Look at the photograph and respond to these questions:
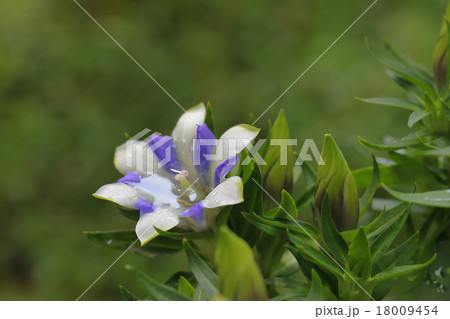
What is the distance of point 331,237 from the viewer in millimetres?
514

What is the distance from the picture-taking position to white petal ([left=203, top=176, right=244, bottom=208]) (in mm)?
503

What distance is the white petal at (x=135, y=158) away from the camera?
624mm

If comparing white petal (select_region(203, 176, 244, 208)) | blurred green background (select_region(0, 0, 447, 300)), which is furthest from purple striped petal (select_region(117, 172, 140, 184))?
blurred green background (select_region(0, 0, 447, 300))

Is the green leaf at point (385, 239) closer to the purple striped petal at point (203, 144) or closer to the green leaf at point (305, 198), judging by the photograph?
the green leaf at point (305, 198)

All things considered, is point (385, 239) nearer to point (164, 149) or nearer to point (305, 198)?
point (305, 198)

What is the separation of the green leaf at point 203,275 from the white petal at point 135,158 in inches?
7.4

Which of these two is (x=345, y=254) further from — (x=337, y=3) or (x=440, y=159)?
(x=337, y=3)

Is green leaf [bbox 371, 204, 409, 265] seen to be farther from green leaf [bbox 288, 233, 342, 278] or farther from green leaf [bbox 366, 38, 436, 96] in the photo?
green leaf [bbox 366, 38, 436, 96]

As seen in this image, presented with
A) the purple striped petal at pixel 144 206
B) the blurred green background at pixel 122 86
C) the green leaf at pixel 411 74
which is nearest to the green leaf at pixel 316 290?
the purple striped petal at pixel 144 206

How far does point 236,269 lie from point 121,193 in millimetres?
256

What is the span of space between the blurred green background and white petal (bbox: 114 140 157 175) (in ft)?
3.47

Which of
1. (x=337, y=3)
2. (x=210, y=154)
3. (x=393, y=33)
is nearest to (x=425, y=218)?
(x=210, y=154)

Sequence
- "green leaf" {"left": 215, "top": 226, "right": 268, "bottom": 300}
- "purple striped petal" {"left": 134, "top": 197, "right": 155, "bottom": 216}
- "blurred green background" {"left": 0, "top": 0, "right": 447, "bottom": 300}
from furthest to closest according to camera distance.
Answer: "blurred green background" {"left": 0, "top": 0, "right": 447, "bottom": 300} < "purple striped petal" {"left": 134, "top": 197, "right": 155, "bottom": 216} < "green leaf" {"left": 215, "top": 226, "right": 268, "bottom": 300}
